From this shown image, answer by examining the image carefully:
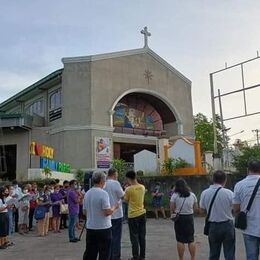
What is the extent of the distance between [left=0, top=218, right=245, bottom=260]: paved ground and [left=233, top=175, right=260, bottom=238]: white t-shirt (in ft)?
12.5

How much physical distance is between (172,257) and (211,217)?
311cm

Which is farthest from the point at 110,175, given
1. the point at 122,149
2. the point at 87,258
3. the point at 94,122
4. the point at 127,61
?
the point at 122,149

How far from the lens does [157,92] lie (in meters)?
36.4

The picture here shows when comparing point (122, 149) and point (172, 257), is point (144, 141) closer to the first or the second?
point (122, 149)

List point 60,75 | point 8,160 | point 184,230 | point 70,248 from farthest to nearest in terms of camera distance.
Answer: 1. point 8,160
2. point 60,75
3. point 70,248
4. point 184,230

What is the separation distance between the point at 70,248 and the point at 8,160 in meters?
25.9

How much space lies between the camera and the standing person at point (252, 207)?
602 centimetres

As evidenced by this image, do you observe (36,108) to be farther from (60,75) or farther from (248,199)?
(248,199)

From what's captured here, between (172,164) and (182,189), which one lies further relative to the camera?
(172,164)

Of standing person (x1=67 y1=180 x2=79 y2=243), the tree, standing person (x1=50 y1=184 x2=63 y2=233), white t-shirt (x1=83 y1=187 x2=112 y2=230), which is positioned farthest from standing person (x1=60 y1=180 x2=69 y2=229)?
the tree

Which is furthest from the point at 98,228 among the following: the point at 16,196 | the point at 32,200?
the point at 32,200

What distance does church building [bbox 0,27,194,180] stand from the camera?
32.5 meters

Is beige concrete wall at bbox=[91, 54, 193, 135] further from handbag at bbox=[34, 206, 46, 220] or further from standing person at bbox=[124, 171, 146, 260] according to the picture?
standing person at bbox=[124, 171, 146, 260]

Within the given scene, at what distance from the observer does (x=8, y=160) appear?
36.2m
